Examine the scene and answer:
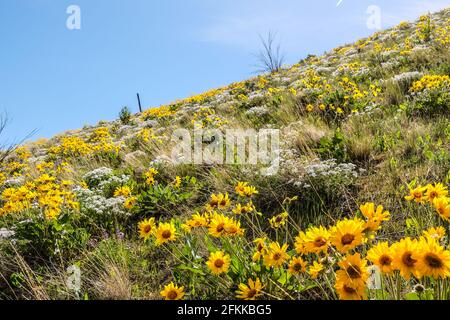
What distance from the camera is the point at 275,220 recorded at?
325cm

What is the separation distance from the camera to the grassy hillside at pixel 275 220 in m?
2.08

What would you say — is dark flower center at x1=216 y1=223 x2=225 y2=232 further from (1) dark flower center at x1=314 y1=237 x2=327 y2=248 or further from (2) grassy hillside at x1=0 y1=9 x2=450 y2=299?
(1) dark flower center at x1=314 y1=237 x2=327 y2=248

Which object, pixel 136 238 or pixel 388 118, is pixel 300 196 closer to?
pixel 136 238

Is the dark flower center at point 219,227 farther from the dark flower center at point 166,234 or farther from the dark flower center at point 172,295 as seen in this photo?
the dark flower center at point 172,295

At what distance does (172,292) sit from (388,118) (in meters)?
5.27

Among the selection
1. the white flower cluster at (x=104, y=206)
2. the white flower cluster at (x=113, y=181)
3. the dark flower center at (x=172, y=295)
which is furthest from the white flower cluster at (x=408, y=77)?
the dark flower center at (x=172, y=295)

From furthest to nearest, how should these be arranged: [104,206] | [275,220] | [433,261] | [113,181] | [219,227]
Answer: [113,181], [104,206], [275,220], [219,227], [433,261]

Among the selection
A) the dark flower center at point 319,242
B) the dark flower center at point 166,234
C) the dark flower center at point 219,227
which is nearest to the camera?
the dark flower center at point 319,242

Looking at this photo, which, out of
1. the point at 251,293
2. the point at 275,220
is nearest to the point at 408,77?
the point at 275,220

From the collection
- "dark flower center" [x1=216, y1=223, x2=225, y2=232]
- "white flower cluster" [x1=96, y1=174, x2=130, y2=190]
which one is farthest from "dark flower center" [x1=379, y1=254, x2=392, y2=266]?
"white flower cluster" [x1=96, y1=174, x2=130, y2=190]

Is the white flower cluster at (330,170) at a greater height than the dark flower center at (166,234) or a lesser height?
greater

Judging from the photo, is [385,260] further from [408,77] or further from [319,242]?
[408,77]
